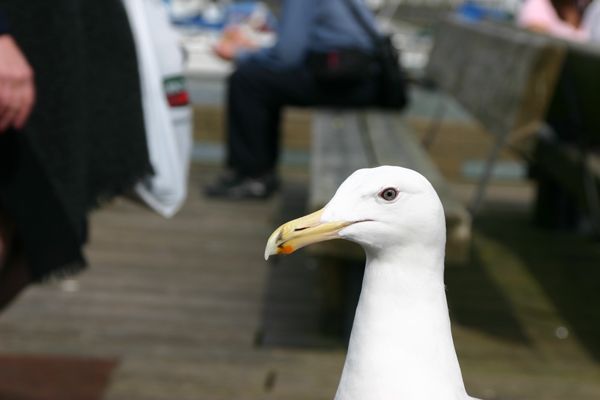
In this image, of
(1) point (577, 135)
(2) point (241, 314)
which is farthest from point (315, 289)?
(1) point (577, 135)

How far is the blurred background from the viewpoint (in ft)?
11.2

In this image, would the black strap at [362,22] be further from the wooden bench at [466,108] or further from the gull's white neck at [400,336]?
the gull's white neck at [400,336]

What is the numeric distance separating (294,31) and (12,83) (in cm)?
329

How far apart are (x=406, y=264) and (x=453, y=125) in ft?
18.7

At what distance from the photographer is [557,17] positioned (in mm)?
6289

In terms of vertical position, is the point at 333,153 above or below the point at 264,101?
above

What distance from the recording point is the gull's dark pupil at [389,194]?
5.22 feet

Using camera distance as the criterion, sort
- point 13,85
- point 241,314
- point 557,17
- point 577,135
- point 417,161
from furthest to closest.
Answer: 1. point 557,17
2. point 577,135
3. point 417,161
4. point 241,314
5. point 13,85

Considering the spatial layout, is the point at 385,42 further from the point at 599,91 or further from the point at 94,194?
the point at 94,194

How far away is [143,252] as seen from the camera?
16.3 feet

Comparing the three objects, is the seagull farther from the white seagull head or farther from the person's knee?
the person's knee

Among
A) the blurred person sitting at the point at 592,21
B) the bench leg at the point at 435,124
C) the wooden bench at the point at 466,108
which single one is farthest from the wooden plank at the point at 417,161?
the bench leg at the point at 435,124

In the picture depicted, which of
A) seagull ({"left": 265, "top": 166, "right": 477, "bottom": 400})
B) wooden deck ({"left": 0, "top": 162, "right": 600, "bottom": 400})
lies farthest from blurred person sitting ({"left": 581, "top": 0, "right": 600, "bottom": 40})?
seagull ({"left": 265, "top": 166, "right": 477, "bottom": 400})

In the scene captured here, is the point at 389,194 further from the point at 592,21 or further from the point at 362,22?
the point at 592,21
